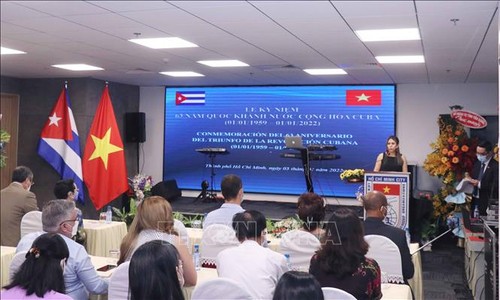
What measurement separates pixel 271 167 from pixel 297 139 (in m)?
1.83

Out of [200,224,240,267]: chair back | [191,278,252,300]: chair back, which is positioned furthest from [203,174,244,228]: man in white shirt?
[191,278,252,300]: chair back

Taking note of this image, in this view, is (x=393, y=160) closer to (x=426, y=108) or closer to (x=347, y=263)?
(x=426, y=108)

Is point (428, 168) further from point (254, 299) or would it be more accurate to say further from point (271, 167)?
point (254, 299)

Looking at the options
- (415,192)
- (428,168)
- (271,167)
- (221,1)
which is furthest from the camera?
(271,167)

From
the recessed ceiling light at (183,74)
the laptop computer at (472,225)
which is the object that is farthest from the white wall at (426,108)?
the laptop computer at (472,225)

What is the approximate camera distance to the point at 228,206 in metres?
4.54

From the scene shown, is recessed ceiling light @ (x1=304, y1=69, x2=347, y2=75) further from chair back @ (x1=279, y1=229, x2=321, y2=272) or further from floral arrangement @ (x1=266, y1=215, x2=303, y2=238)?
chair back @ (x1=279, y1=229, x2=321, y2=272)

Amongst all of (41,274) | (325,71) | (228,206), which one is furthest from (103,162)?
(41,274)

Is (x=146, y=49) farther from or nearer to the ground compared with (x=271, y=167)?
farther from the ground

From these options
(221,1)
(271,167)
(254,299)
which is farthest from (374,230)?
(271,167)

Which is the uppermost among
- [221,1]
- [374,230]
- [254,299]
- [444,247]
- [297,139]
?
[221,1]

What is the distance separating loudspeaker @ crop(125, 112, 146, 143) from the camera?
36.6 feet

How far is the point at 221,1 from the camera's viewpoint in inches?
163

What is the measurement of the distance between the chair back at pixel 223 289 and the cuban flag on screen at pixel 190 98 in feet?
29.7
